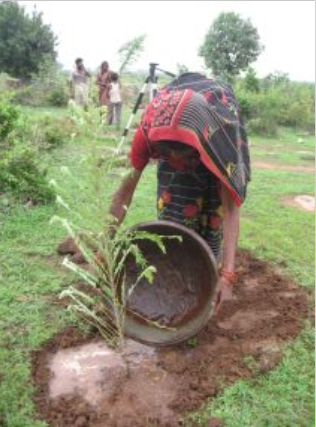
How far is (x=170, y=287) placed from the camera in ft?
10.4

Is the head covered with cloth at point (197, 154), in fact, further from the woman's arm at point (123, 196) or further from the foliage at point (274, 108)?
the foliage at point (274, 108)

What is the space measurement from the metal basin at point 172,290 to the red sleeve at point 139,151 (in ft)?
1.38

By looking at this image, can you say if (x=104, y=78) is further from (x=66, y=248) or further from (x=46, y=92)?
(x=66, y=248)

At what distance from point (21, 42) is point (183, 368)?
18.9 meters

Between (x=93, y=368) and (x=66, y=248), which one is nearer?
(x=93, y=368)

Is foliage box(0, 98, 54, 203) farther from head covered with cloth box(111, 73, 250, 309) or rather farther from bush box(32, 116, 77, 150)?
head covered with cloth box(111, 73, 250, 309)

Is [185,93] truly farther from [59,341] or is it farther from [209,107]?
[59,341]

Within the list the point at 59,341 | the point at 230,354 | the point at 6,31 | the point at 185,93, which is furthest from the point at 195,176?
the point at 6,31

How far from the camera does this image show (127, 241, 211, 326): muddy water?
9.86 ft

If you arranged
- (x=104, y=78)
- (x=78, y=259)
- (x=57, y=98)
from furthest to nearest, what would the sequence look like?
(x=57, y=98)
(x=104, y=78)
(x=78, y=259)

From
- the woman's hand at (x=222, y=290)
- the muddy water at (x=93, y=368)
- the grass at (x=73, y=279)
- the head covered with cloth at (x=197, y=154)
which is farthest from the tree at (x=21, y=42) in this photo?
the woman's hand at (x=222, y=290)

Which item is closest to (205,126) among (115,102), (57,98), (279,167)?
(279,167)

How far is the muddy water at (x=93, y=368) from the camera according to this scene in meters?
2.77

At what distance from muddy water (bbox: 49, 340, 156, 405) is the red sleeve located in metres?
0.99
